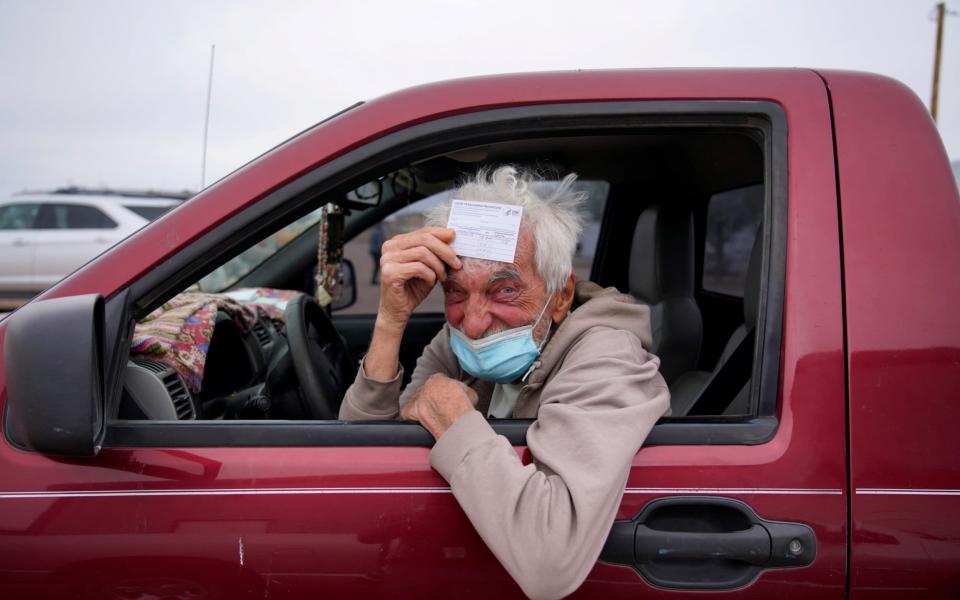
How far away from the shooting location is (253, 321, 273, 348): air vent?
2652 millimetres

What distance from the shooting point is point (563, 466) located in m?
1.17

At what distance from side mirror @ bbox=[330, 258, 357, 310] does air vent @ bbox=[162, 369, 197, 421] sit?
5.77ft

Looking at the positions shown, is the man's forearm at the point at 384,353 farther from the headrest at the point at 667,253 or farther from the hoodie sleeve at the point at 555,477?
the headrest at the point at 667,253

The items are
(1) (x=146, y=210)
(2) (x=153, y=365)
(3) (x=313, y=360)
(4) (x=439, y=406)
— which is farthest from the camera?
(1) (x=146, y=210)

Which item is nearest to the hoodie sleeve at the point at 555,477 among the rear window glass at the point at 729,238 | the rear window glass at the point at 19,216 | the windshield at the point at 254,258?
the rear window glass at the point at 729,238

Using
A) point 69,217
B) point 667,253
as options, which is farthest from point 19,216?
point 667,253

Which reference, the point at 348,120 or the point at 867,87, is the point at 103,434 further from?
the point at 867,87

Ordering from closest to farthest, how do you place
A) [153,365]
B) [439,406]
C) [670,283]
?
[439,406] → [153,365] → [670,283]

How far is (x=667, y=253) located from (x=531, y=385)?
1.30m

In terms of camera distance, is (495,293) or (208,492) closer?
(208,492)

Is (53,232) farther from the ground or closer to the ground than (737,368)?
closer to the ground

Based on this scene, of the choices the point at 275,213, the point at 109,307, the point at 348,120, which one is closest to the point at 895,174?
the point at 348,120

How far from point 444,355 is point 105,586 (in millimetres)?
1004

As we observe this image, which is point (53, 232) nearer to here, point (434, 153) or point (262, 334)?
point (262, 334)
